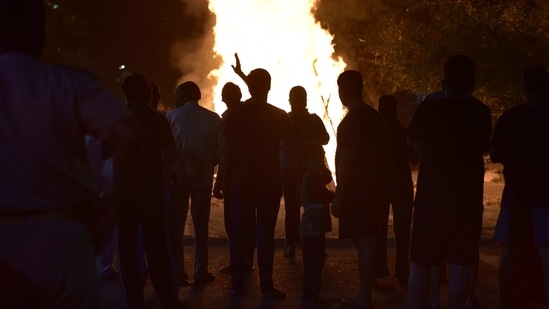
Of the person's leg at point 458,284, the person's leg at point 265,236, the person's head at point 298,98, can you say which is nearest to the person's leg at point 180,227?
the person's leg at point 265,236

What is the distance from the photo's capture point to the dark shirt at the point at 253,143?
24.0 feet

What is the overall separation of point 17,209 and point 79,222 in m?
0.22

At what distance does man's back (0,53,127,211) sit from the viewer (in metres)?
3.01

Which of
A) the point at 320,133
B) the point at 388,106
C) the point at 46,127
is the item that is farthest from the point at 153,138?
the point at 46,127

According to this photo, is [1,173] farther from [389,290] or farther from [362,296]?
[389,290]

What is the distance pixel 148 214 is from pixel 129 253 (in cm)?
32

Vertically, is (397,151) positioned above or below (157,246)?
above

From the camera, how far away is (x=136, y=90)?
659 centimetres

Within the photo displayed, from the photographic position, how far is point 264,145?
7.35m

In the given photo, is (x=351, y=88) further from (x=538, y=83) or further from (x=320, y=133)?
(x=320, y=133)

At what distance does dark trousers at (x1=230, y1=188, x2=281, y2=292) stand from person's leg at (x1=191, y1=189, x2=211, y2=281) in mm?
713

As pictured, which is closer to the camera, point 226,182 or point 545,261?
point 545,261

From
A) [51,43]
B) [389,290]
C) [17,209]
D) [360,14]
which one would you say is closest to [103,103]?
[17,209]

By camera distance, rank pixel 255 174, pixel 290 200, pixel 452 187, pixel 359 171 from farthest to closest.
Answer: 1. pixel 290 200
2. pixel 255 174
3. pixel 359 171
4. pixel 452 187
